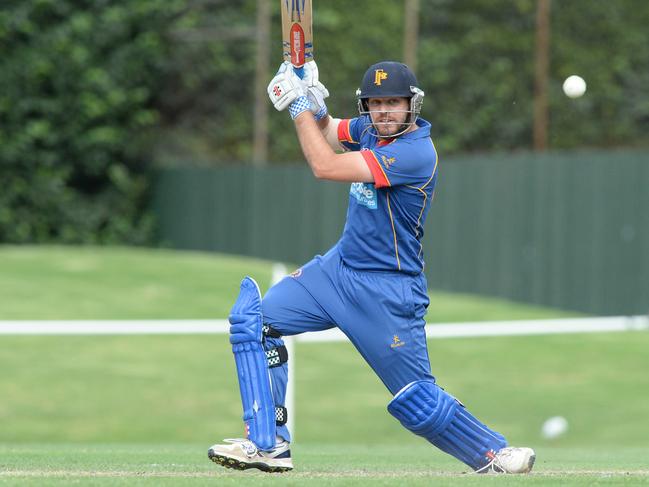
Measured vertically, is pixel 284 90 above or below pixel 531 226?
above

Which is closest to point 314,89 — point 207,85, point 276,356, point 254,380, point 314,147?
point 314,147

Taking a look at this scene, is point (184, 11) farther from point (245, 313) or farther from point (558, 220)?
point (245, 313)

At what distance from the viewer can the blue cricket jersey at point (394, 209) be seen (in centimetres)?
704

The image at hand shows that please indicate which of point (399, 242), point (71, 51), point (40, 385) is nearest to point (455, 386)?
point (40, 385)

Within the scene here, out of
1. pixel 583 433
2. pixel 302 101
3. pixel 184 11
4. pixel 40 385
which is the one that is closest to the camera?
pixel 302 101

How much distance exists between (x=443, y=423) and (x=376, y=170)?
133cm

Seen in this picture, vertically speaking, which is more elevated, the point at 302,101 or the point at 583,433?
the point at 302,101

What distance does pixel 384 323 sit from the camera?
7121 millimetres

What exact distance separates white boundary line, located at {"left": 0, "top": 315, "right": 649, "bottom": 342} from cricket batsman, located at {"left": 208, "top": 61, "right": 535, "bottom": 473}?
7857mm

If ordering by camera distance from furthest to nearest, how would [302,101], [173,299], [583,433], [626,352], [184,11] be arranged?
[184,11]
[173,299]
[626,352]
[583,433]
[302,101]

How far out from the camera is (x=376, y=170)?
6945 millimetres

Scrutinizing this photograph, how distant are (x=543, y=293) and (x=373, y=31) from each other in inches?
594

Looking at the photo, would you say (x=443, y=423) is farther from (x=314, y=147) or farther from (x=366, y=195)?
(x=314, y=147)

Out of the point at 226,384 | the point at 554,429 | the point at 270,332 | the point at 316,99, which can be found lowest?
the point at 554,429
